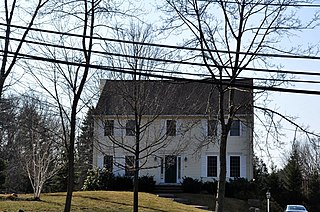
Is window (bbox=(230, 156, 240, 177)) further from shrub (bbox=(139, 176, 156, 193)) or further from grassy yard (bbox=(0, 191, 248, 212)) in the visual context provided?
grassy yard (bbox=(0, 191, 248, 212))

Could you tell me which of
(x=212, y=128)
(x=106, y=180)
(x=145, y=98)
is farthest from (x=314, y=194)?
(x=145, y=98)

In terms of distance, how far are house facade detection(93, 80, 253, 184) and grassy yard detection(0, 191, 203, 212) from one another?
1625 mm

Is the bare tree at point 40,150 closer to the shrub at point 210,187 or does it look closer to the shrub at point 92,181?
the shrub at point 92,181

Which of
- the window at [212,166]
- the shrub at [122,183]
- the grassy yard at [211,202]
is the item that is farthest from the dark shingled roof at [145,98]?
the window at [212,166]

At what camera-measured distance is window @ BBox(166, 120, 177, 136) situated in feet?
79.0

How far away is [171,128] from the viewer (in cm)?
2420

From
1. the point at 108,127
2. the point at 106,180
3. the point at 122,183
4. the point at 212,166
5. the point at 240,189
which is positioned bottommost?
the point at 240,189

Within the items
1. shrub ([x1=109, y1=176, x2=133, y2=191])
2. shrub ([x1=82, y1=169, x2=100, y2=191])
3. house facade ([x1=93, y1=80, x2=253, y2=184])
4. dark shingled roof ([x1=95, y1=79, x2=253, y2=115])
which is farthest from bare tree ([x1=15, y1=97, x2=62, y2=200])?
shrub ([x1=109, y1=176, x2=133, y2=191])

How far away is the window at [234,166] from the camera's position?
35562 mm

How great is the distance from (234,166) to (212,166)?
4.90 ft

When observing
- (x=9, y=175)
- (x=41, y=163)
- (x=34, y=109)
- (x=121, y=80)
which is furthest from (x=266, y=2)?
(x=9, y=175)

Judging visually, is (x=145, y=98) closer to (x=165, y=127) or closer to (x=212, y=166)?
(x=165, y=127)

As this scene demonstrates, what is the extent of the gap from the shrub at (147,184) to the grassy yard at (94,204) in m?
6.18

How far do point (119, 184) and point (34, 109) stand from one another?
7131 mm
